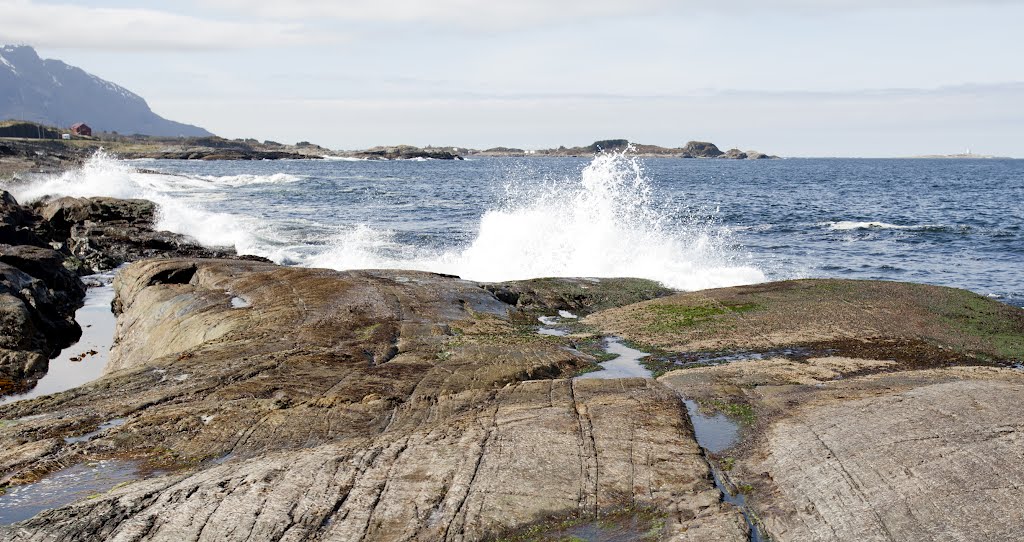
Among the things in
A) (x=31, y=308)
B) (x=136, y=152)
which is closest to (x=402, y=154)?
(x=136, y=152)

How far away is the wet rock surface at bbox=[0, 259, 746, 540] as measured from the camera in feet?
18.3

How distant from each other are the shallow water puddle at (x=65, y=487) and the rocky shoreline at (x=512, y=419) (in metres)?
0.05

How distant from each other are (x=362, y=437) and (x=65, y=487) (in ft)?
7.51

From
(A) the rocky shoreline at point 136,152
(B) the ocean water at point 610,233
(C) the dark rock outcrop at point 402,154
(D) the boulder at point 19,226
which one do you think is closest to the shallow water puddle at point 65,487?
(B) the ocean water at point 610,233

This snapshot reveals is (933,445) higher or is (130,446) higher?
(933,445)

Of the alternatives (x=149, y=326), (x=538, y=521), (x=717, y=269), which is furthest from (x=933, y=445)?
(x=717, y=269)

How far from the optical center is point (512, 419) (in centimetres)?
720

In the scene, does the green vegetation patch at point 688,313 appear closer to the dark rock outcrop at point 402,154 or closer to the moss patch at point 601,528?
the moss patch at point 601,528

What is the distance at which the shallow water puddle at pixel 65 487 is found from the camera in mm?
5891

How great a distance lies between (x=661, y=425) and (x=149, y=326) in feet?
27.6

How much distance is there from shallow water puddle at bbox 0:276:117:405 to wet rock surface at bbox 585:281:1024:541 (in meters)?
7.68

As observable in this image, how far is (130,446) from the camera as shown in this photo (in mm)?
6938

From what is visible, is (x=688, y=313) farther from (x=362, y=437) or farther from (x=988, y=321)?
(x=362, y=437)

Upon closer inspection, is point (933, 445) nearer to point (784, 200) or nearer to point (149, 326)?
point (149, 326)
